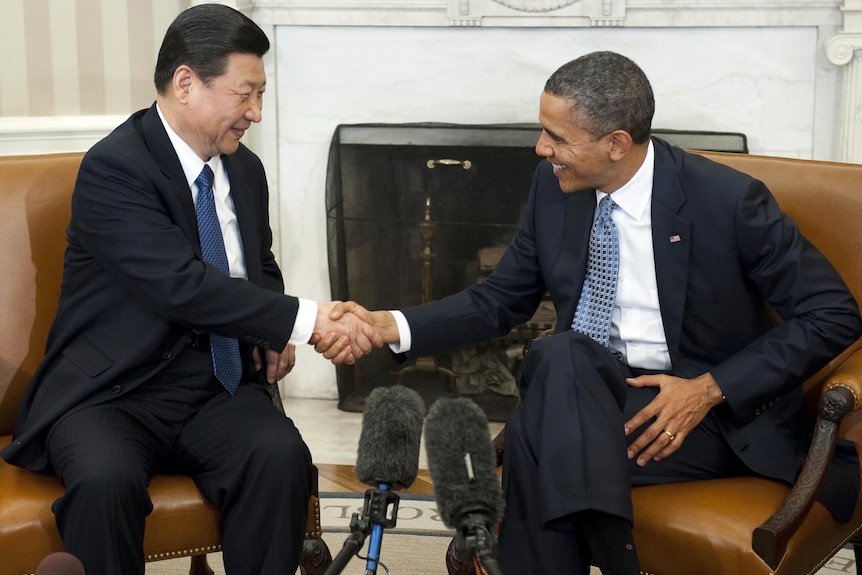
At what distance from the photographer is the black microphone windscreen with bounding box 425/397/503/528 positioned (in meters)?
1.26

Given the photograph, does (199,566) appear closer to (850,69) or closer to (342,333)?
(342,333)

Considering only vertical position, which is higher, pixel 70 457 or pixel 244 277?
pixel 244 277

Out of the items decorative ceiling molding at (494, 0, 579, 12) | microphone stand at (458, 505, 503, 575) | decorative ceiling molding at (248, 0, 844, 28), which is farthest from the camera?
decorative ceiling molding at (494, 0, 579, 12)

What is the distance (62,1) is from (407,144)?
1252 millimetres

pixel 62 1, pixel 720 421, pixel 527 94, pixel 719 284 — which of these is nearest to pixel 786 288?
pixel 719 284

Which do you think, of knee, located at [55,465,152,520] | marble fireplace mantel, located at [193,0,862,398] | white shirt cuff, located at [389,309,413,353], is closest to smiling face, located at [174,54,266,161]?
white shirt cuff, located at [389,309,413,353]

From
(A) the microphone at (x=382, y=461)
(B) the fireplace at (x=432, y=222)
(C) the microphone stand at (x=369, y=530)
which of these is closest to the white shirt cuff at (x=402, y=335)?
(A) the microphone at (x=382, y=461)

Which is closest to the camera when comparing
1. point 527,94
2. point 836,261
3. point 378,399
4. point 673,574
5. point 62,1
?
point 378,399

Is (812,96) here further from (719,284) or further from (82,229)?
(82,229)

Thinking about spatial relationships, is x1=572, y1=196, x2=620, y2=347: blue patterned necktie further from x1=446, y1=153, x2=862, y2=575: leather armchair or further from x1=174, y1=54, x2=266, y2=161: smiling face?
x1=174, y1=54, x2=266, y2=161: smiling face

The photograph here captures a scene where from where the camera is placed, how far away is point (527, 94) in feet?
12.8

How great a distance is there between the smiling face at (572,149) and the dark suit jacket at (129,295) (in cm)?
64

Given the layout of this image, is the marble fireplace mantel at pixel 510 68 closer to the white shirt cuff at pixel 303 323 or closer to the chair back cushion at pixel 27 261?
the chair back cushion at pixel 27 261

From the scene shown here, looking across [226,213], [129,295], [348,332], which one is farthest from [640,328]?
[129,295]
